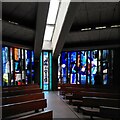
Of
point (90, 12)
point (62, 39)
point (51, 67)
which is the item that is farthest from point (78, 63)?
point (90, 12)

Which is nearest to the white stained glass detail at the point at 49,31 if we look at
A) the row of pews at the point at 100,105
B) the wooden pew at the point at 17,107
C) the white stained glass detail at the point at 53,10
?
the white stained glass detail at the point at 53,10

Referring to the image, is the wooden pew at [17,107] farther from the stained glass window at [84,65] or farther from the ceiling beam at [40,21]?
the stained glass window at [84,65]

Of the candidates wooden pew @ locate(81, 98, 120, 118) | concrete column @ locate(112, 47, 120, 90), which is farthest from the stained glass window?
wooden pew @ locate(81, 98, 120, 118)

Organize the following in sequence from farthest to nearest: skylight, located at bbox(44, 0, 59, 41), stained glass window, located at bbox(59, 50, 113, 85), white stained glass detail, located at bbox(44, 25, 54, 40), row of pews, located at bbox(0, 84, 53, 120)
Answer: stained glass window, located at bbox(59, 50, 113, 85)
white stained glass detail, located at bbox(44, 25, 54, 40)
skylight, located at bbox(44, 0, 59, 41)
row of pews, located at bbox(0, 84, 53, 120)

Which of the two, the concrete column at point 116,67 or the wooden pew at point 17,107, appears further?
the concrete column at point 116,67

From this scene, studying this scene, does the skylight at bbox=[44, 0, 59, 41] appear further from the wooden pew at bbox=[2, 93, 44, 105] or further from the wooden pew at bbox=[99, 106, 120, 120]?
the wooden pew at bbox=[99, 106, 120, 120]

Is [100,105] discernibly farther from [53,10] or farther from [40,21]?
[53,10]

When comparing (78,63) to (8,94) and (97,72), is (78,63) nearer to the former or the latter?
(97,72)

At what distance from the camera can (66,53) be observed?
461 inches

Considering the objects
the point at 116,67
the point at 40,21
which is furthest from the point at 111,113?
the point at 116,67

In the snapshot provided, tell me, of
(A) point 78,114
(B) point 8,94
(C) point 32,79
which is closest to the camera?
(A) point 78,114

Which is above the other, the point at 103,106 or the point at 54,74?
the point at 54,74

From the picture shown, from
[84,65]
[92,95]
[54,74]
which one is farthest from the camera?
[54,74]

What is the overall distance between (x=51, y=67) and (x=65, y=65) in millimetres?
936
